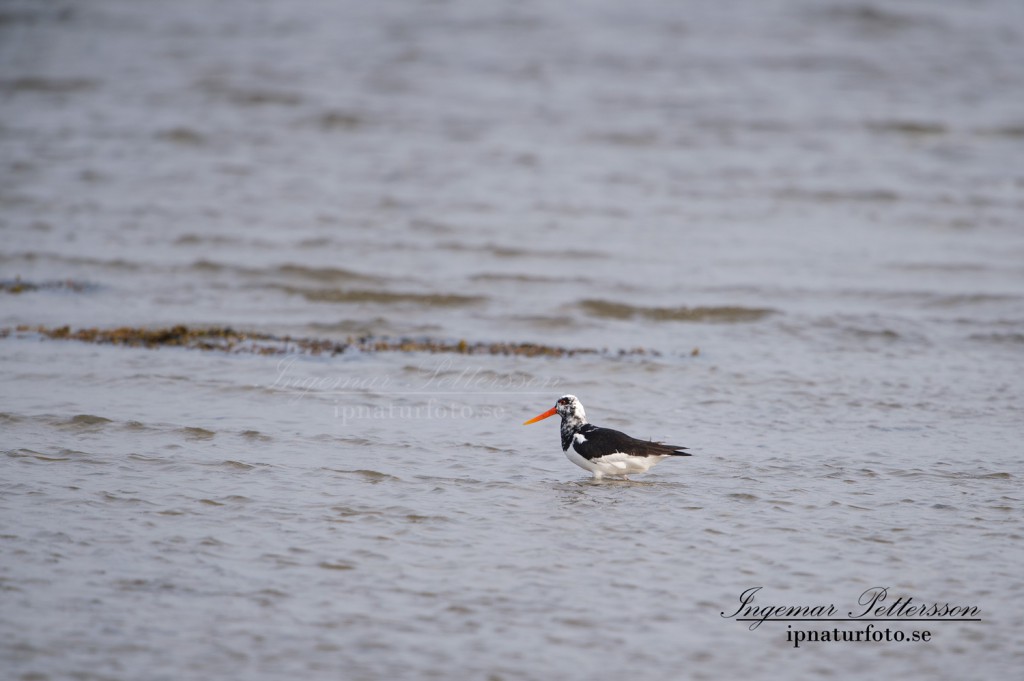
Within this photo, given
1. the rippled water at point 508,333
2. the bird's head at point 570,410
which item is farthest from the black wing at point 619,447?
the bird's head at point 570,410

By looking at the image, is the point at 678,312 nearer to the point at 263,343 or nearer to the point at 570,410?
the point at 263,343

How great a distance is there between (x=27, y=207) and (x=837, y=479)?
1672cm

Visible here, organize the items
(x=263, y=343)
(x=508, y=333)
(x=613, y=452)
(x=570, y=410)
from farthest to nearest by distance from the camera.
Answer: (x=508, y=333) < (x=263, y=343) < (x=570, y=410) < (x=613, y=452)

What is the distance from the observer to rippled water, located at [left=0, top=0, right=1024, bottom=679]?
641 centimetres

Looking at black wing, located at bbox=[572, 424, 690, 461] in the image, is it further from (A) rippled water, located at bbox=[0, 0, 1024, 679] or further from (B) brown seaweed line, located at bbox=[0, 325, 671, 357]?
(B) brown seaweed line, located at bbox=[0, 325, 671, 357]

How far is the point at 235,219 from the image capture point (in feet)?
65.2

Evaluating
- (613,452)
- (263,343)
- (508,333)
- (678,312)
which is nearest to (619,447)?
(613,452)

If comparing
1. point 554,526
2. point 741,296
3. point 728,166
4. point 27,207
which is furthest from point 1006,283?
point 27,207

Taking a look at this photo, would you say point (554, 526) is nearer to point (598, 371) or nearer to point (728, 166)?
point (598, 371)

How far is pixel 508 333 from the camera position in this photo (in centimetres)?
1432

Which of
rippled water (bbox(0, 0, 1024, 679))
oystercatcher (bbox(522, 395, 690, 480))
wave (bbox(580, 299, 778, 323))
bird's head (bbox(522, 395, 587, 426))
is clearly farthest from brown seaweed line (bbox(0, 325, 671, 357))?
oystercatcher (bbox(522, 395, 690, 480))

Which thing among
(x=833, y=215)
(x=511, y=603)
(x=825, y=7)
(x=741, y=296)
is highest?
(x=825, y=7)

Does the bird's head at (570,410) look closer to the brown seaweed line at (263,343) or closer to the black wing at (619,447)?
the black wing at (619,447)

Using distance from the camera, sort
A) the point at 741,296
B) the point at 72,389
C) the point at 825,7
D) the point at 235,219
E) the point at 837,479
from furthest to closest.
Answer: the point at 825,7, the point at 235,219, the point at 741,296, the point at 72,389, the point at 837,479
